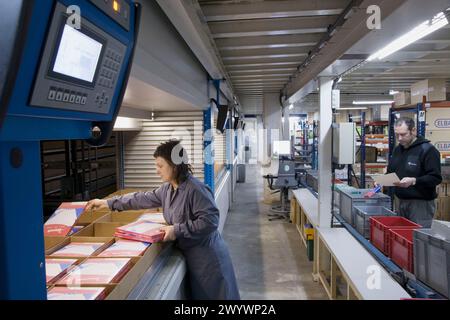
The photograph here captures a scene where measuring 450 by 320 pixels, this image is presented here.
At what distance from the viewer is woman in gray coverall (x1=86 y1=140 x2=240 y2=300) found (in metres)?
2.29

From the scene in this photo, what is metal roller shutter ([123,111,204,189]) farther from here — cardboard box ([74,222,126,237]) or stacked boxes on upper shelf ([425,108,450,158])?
stacked boxes on upper shelf ([425,108,450,158])

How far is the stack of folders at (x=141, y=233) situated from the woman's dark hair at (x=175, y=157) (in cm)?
40

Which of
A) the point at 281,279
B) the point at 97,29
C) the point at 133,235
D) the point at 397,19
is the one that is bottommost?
the point at 281,279

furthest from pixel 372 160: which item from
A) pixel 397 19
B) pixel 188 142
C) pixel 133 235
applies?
pixel 133 235

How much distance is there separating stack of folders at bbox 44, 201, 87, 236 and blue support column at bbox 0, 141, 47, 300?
1363 millimetres

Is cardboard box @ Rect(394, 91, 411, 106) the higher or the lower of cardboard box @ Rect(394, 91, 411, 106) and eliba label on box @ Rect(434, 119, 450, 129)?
the higher

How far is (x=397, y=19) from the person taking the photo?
6.40ft

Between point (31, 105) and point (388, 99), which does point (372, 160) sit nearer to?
point (388, 99)

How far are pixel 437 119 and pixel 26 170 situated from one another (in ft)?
25.8

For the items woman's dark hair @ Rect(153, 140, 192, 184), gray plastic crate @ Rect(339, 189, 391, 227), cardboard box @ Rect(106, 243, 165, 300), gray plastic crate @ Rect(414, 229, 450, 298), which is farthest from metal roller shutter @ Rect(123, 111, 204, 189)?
gray plastic crate @ Rect(414, 229, 450, 298)

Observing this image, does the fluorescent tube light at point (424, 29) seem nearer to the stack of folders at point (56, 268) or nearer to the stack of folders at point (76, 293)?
the stack of folders at point (76, 293)

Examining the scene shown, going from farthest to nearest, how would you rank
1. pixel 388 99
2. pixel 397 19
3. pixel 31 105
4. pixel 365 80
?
pixel 388 99, pixel 365 80, pixel 397 19, pixel 31 105

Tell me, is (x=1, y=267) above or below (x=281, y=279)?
above

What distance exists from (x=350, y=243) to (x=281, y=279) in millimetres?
1253
